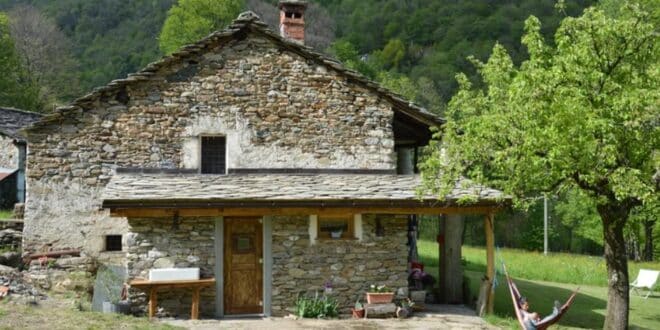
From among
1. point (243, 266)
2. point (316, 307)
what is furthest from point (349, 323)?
point (243, 266)

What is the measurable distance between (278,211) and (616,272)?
6.18m

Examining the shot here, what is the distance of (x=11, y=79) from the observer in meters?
36.2

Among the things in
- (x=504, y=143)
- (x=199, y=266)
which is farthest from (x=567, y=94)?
(x=199, y=266)

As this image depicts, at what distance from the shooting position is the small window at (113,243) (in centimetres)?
1349

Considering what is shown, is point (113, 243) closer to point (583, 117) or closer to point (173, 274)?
point (173, 274)

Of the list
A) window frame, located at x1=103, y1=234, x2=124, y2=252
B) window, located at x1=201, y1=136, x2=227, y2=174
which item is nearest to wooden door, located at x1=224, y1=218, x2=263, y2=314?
window, located at x1=201, y1=136, x2=227, y2=174

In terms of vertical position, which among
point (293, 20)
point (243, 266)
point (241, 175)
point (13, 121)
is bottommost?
point (243, 266)

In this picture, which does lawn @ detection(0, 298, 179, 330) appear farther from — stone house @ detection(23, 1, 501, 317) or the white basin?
stone house @ detection(23, 1, 501, 317)

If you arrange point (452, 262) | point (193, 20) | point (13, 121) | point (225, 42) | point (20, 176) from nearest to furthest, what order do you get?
point (225, 42) → point (452, 262) → point (20, 176) → point (13, 121) → point (193, 20)

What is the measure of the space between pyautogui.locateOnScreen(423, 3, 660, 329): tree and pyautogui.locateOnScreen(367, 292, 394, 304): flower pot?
235 cm

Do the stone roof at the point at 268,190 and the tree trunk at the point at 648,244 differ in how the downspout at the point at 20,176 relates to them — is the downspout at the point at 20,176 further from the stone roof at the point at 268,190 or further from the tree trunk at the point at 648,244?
the tree trunk at the point at 648,244

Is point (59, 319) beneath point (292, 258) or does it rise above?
beneath

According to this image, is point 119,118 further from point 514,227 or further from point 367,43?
point 367,43

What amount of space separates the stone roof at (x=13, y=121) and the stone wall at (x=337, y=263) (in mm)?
16795
